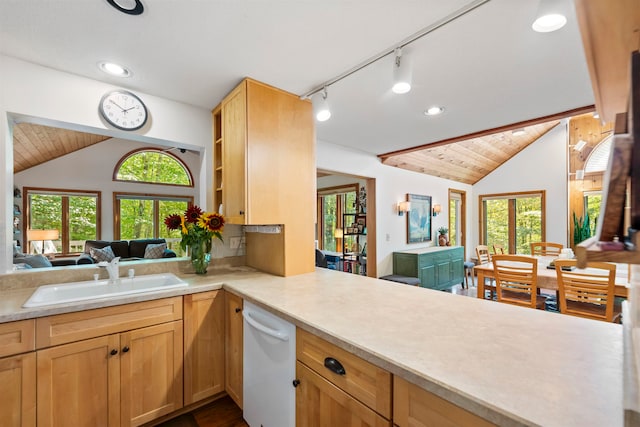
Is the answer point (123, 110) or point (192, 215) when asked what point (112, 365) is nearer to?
point (192, 215)

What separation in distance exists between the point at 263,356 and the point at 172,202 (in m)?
6.55

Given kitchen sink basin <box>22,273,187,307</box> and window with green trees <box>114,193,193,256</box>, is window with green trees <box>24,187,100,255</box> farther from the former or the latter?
kitchen sink basin <box>22,273,187,307</box>

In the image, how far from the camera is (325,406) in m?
1.18

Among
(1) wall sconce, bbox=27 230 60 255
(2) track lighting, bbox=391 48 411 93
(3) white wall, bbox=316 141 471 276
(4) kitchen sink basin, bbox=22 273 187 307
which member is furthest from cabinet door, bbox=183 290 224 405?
(1) wall sconce, bbox=27 230 60 255

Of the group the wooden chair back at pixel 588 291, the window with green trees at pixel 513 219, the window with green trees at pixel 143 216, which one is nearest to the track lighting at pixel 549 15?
the wooden chair back at pixel 588 291

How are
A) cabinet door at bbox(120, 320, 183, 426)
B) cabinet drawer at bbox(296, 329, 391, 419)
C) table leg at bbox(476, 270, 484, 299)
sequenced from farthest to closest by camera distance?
table leg at bbox(476, 270, 484, 299)
cabinet door at bbox(120, 320, 183, 426)
cabinet drawer at bbox(296, 329, 391, 419)

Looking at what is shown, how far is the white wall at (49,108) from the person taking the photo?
1.73 meters

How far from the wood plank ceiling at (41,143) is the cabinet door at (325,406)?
4418 millimetres

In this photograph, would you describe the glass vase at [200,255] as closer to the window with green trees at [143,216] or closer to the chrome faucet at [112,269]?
the chrome faucet at [112,269]

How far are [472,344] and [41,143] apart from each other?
6229 mm

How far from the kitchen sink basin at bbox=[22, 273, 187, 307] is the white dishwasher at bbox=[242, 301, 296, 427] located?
62 centimetres

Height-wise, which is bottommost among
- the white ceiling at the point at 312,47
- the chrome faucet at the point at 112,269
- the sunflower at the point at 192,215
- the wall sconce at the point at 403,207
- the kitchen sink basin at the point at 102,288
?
the kitchen sink basin at the point at 102,288

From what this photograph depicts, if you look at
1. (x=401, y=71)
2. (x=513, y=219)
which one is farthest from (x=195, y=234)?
(x=513, y=219)

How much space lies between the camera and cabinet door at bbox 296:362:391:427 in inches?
40.3
